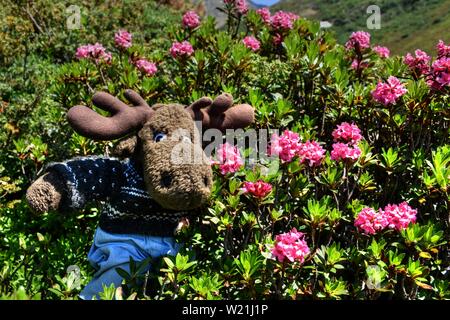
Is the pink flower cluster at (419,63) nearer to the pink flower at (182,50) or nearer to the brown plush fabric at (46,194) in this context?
the pink flower at (182,50)

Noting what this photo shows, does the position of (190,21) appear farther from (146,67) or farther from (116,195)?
(116,195)

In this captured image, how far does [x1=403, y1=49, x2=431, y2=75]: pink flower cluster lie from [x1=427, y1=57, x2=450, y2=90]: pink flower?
46cm

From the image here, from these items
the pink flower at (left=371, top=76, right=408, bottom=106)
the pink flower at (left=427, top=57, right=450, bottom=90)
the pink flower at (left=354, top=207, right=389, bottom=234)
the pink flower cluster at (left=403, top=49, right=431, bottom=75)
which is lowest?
the pink flower at (left=354, top=207, right=389, bottom=234)

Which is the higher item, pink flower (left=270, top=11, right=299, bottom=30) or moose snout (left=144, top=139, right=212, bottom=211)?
pink flower (left=270, top=11, right=299, bottom=30)

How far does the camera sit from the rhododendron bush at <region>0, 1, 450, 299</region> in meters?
2.58

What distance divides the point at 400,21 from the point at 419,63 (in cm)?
5320

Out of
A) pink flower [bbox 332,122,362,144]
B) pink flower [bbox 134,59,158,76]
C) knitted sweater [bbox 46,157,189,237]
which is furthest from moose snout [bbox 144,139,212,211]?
pink flower [bbox 134,59,158,76]

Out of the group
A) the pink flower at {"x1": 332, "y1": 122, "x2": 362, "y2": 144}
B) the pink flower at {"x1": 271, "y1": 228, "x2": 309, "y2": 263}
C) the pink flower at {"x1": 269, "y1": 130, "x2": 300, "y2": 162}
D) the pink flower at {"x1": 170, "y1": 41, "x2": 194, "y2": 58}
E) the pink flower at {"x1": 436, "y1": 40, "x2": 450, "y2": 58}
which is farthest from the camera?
the pink flower at {"x1": 170, "y1": 41, "x2": 194, "y2": 58}

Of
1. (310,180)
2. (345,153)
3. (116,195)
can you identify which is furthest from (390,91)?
(116,195)

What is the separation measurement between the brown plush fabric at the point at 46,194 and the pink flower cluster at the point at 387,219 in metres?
1.60

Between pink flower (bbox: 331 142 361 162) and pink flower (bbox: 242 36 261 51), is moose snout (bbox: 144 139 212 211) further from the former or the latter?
pink flower (bbox: 242 36 261 51)

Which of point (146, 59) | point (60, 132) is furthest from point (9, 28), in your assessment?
point (60, 132)

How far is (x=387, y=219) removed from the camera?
2623 millimetres
